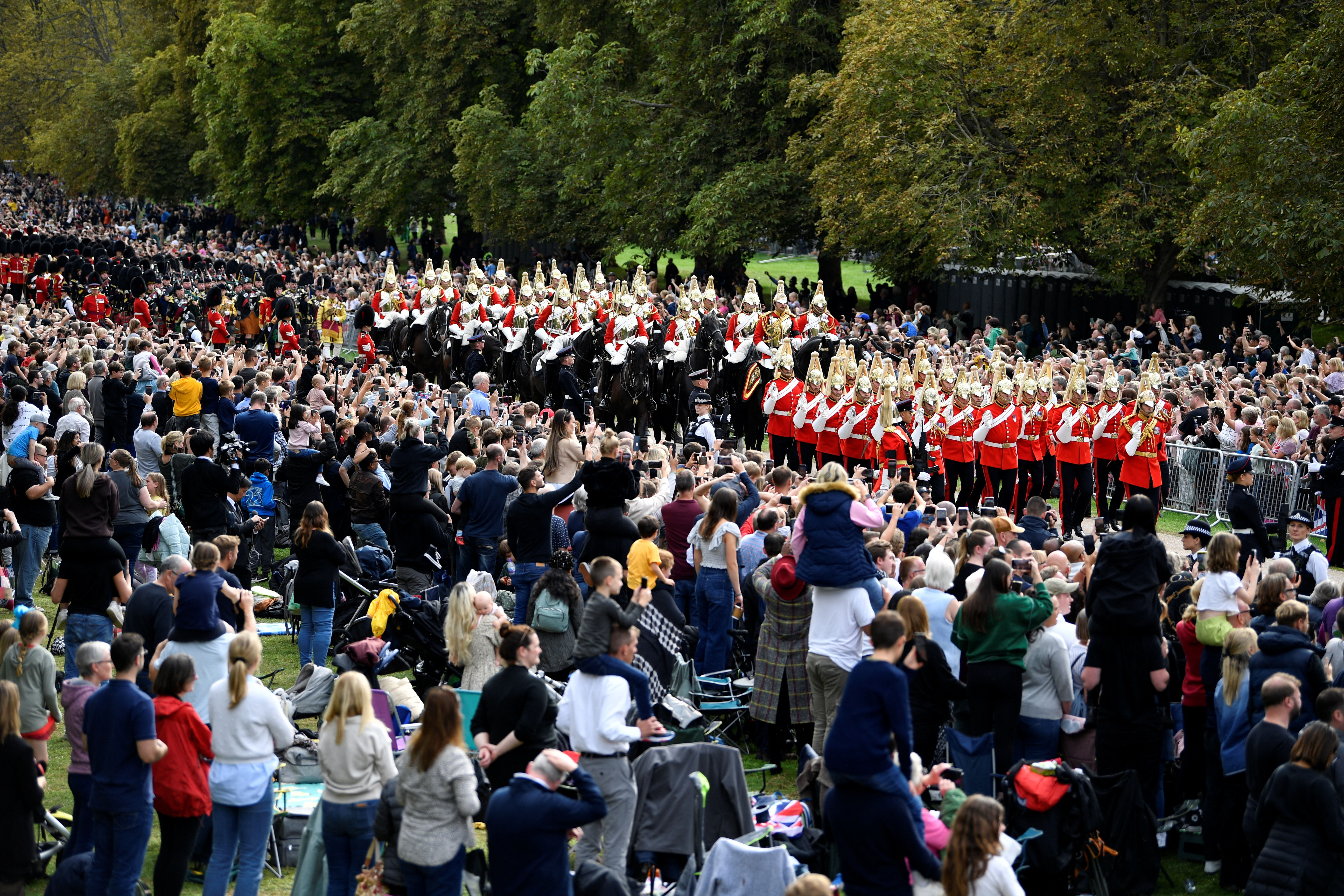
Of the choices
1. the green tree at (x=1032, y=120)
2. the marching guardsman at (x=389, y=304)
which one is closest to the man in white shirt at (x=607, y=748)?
the marching guardsman at (x=389, y=304)

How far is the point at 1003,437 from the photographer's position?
54.9 ft

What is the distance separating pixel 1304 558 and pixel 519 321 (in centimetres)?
1511

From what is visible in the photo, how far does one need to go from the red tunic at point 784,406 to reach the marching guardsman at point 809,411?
71 mm

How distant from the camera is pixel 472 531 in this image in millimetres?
12016

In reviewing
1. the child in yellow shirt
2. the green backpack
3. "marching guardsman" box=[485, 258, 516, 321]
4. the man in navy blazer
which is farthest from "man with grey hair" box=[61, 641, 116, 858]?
"marching guardsman" box=[485, 258, 516, 321]

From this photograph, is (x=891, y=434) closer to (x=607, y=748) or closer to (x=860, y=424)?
(x=860, y=424)

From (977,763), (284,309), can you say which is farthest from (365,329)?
(977,763)

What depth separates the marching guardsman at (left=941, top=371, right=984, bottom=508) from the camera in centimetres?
1689

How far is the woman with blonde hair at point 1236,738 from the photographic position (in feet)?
25.9

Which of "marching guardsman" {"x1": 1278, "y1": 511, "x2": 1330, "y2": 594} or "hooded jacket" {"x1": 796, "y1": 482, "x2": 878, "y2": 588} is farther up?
"hooded jacket" {"x1": 796, "y1": 482, "x2": 878, "y2": 588}

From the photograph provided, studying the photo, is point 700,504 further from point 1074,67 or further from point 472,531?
point 1074,67

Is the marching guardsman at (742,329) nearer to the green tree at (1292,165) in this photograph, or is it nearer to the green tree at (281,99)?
the green tree at (1292,165)

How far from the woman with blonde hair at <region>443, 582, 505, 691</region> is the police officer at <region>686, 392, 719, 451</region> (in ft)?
22.0

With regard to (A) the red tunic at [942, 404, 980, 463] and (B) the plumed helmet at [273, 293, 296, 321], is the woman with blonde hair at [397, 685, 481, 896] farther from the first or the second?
(B) the plumed helmet at [273, 293, 296, 321]
